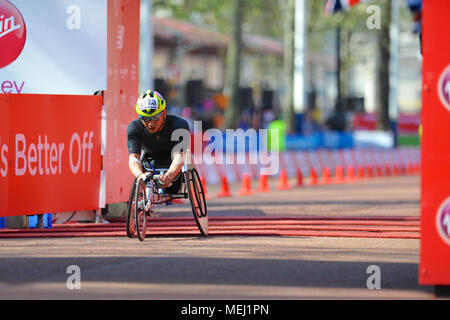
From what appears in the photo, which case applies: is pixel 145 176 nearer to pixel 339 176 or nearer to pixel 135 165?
pixel 135 165

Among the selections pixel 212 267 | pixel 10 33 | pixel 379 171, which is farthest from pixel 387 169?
pixel 212 267

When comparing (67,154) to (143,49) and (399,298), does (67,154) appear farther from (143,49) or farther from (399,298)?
(143,49)

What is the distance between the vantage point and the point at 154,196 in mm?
12820

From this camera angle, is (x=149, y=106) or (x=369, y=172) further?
(x=369, y=172)

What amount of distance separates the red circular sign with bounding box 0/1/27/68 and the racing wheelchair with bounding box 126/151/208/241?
2.25 m

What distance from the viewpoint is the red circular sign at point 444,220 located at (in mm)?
8789

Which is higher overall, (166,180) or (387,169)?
(387,169)

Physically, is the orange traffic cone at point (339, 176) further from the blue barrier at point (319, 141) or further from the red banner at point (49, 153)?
the red banner at point (49, 153)

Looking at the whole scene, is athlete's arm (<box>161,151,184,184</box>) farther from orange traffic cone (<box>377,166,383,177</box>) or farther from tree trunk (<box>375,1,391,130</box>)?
tree trunk (<box>375,1,391,130</box>)

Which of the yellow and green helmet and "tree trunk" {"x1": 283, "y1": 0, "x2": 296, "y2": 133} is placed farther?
"tree trunk" {"x1": 283, "y1": 0, "x2": 296, "y2": 133}

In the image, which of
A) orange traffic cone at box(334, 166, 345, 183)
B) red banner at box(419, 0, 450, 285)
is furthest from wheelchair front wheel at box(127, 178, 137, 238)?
orange traffic cone at box(334, 166, 345, 183)

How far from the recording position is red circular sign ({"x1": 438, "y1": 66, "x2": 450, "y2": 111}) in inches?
342

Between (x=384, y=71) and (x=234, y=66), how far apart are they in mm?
9847
